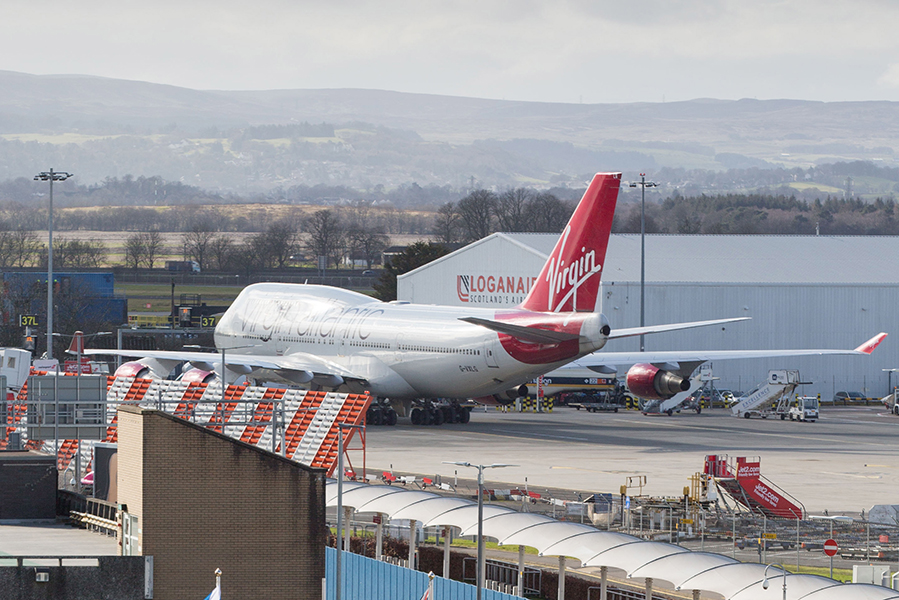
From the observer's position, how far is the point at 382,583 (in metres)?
31.9

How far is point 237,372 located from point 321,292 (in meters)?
7.85

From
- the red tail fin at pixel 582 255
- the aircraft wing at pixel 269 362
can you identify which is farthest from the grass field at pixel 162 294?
the red tail fin at pixel 582 255

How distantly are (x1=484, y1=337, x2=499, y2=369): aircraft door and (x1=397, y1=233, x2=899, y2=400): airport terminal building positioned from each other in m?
33.8

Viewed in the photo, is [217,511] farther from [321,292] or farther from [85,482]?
[321,292]

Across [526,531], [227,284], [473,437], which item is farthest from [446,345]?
[227,284]

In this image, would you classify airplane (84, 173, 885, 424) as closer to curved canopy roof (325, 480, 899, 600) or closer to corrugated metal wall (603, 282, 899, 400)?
curved canopy roof (325, 480, 899, 600)

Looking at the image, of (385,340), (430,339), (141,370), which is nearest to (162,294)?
(141,370)

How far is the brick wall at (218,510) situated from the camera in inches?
1080

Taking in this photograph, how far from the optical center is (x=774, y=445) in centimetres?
6388

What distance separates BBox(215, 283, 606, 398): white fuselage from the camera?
61.7 meters

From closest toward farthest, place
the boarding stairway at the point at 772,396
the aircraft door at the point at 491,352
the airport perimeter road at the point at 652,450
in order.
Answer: the airport perimeter road at the point at 652,450 < the aircraft door at the point at 491,352 < the boarding stairway at the point at 772,396

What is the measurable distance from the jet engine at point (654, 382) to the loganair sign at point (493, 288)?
29.8 m

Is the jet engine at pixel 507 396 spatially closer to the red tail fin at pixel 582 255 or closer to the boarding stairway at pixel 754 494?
the red tail fin at pixel 582 255

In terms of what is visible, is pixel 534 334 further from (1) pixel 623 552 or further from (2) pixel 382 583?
(1) pixel 623 552
